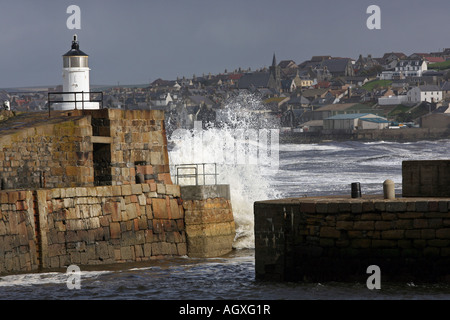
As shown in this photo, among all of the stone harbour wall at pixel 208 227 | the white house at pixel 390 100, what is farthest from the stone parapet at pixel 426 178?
the white house at pixel 390 100

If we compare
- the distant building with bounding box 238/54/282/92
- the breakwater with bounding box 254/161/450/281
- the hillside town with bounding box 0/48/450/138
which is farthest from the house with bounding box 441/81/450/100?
the breakwater with bounding box 254/161/450/281

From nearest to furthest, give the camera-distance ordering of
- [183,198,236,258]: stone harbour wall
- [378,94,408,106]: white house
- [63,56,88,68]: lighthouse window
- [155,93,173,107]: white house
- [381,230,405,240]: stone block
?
[381,230,405,240]: stone block → [183,198,236,258]: stone harbour wall → [63,56,88,68]: lighthouse window → [378,94,408,106]: white house → [155,93,173,107]: white house

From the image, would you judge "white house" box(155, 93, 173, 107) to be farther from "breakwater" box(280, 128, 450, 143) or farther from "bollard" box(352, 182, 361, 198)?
"bollard" box(352, 182, 361, 198)

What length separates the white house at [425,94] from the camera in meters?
153

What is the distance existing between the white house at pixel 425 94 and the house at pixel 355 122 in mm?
24611

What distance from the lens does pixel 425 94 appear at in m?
154

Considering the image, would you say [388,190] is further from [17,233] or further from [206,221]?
[206,221]

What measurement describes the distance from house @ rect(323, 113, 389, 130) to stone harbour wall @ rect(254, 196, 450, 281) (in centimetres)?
11082

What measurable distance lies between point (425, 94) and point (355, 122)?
30.7 m

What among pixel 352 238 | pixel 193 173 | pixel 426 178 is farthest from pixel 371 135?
pixel 352 238

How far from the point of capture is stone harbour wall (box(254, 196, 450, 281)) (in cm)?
1427

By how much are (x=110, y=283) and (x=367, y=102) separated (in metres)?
145

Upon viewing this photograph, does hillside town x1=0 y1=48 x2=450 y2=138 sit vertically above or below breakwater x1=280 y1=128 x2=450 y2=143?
Result: above
